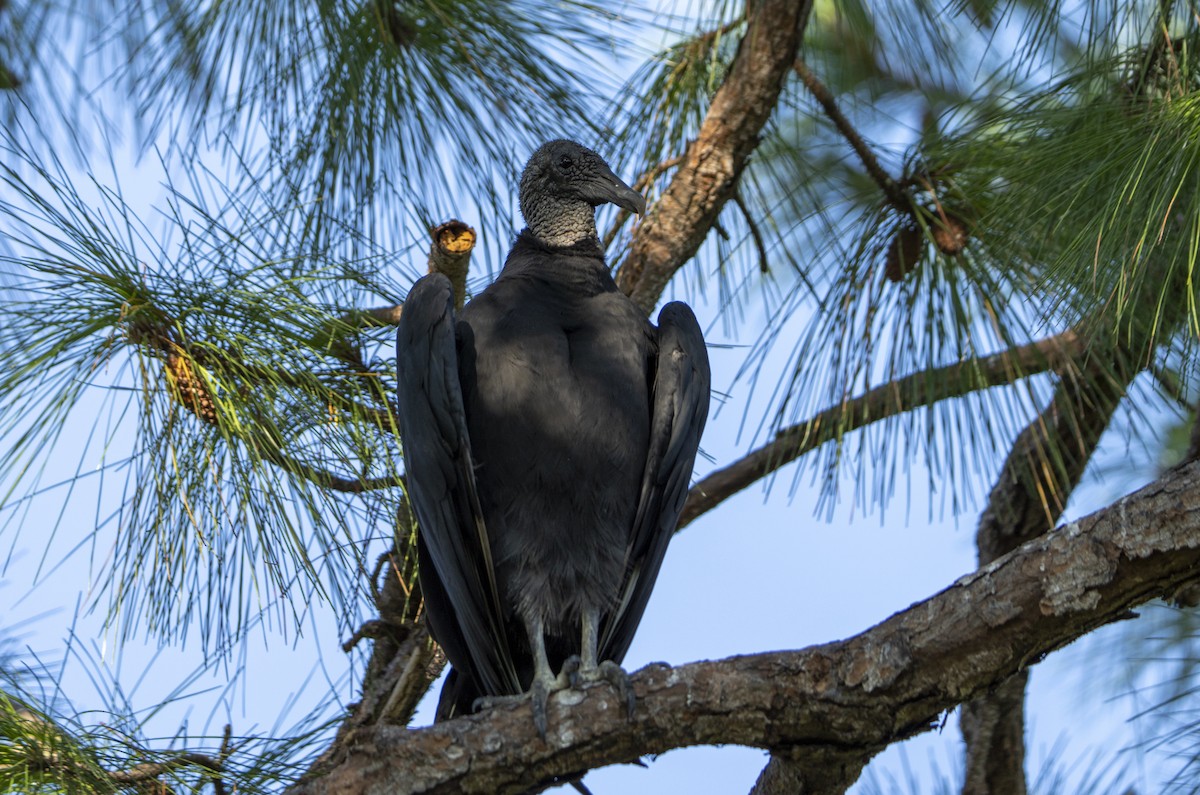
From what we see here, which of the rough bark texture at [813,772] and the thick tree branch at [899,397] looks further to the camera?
the thick tree branch at [899,397]

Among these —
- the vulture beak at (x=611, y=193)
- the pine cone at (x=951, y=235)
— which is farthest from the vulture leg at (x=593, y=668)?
the pine cone at (x=951, y=235)

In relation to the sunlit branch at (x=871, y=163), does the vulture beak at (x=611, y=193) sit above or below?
below

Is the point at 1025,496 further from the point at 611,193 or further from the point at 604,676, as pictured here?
the point at 604,676

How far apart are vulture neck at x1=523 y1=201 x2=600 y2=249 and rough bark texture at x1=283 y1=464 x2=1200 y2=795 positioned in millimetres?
1141

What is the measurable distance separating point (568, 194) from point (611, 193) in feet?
0.37

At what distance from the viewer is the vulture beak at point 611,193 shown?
289cm

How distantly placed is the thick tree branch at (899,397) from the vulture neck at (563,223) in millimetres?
731

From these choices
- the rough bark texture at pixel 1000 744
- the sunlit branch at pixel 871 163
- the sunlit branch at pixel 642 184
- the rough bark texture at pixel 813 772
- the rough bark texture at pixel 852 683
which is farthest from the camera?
the sunlit branch at pixel 642 184

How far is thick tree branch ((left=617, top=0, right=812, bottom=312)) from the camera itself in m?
3.16

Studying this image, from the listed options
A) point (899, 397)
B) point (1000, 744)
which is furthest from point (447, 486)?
point (1000, 744)

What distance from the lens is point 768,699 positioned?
77.8 inches

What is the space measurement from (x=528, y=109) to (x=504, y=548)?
4.36 ft

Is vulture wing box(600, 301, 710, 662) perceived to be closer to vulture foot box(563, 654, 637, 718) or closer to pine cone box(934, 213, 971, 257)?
vulture foot box(563, 654, 637, 718)

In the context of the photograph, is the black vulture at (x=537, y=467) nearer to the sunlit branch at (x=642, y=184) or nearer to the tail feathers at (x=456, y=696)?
the tail feathers at (x=456, y=696)
